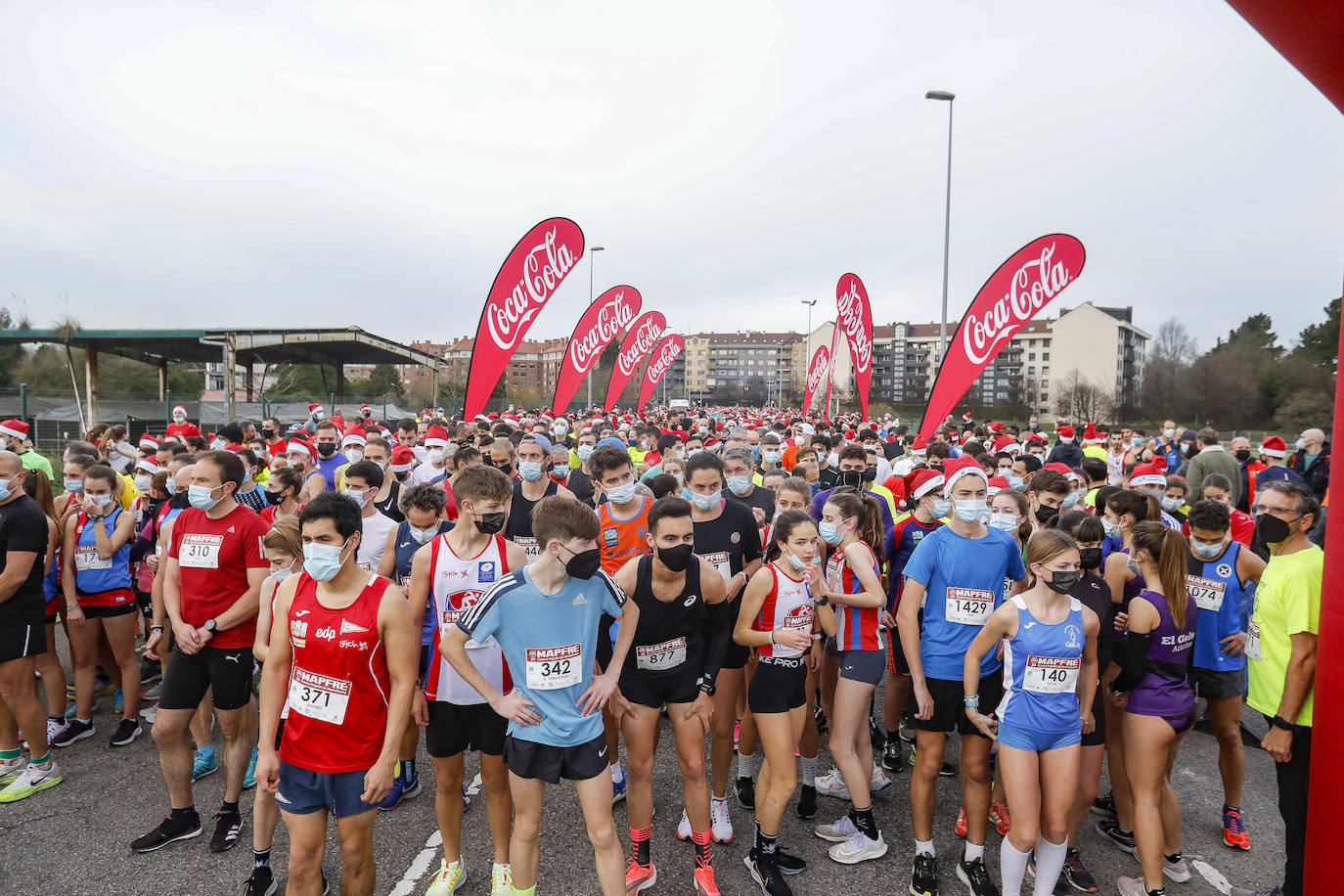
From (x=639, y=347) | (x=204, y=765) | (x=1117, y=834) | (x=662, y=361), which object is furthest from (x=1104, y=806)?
(x=662, y=361)

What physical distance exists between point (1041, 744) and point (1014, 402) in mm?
62172

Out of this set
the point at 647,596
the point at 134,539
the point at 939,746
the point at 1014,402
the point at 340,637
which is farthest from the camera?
the point at 1014,402

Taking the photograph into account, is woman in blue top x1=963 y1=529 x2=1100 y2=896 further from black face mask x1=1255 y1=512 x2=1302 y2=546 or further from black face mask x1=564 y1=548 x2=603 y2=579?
black face mask x1=564 y1=548 x2=603 y2=579

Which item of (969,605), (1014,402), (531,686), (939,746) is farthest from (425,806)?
(1014,402)

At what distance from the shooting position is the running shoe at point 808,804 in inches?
163

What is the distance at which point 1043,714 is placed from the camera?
3.08m

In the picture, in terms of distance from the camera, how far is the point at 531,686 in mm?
2900

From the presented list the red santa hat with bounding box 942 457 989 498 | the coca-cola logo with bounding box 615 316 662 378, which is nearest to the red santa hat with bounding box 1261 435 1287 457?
the red santa hat with bounding box 942 457 989 498

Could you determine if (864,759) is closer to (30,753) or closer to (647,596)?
(647,596)

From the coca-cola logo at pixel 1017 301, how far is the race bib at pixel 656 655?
938 cm

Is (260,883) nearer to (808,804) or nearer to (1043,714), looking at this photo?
(808,804)

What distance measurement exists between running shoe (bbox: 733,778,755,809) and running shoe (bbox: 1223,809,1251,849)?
2.74 metres

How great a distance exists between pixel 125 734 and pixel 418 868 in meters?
2.91

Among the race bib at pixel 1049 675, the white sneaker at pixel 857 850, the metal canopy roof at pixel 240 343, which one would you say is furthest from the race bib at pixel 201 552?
the metal canopy roof at pixel 240 343
